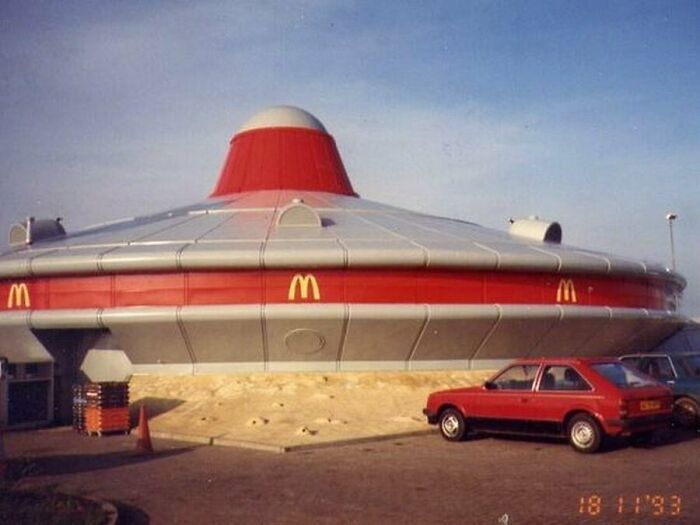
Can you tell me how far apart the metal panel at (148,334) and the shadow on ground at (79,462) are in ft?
20.3

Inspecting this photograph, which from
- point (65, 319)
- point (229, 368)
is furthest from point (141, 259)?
point (229, 368)

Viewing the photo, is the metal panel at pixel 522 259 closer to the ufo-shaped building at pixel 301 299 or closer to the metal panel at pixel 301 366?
the ufo-shaped building at pixel 301 299

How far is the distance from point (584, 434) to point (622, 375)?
1357 mm

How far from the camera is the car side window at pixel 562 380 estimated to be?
13.1 meters

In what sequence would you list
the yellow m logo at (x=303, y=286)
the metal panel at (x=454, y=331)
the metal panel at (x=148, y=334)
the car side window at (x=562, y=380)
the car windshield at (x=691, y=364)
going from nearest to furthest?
the car side window at (x=562, y=380) → the car windshield at (x=691, y=364) → the metal panel at (x=148, y=334) → the yellow m logo at (x=303, y=286) → the metal panel at (x=454, y=331)

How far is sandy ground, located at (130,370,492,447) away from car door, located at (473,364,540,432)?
204 centimetres

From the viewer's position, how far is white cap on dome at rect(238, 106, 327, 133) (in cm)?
3164

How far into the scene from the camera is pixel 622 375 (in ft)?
43.9

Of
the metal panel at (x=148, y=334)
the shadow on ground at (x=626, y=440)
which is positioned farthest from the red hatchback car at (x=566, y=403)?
the metal panel at (x=148, y=334)

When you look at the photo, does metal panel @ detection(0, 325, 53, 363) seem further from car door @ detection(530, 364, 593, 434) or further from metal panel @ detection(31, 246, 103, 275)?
car door @ detection(530, 364, 593, 434)

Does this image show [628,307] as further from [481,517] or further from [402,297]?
[481,517]

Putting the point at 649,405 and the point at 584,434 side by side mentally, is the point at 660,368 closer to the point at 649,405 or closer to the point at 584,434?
the point at 649,405

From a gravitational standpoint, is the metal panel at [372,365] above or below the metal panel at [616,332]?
below

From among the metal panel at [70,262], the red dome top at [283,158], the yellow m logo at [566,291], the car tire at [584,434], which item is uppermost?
the red dome top at [283,158]
